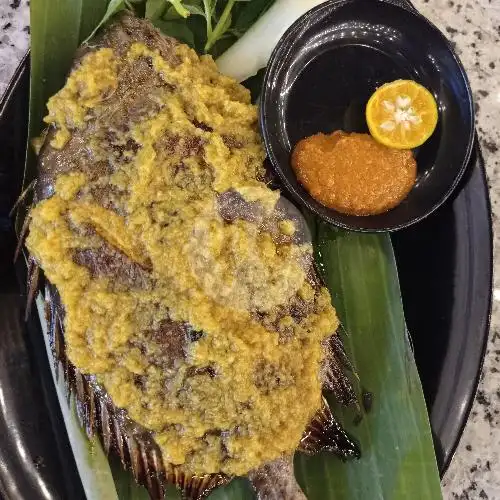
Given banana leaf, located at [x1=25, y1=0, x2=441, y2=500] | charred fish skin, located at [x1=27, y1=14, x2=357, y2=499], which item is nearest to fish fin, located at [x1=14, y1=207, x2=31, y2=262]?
charred fish skin, located at [x1=27, y1=14, x2=357, y2=499]

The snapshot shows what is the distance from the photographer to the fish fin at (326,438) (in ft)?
6.06

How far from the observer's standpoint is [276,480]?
5.81 feet

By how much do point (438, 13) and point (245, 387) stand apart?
5.52ft

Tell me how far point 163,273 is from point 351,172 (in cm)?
65

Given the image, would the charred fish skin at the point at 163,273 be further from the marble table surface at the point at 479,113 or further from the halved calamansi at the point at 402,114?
the marble table surface at the point at 479,113

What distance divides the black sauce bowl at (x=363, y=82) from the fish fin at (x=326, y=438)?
0.59 meters

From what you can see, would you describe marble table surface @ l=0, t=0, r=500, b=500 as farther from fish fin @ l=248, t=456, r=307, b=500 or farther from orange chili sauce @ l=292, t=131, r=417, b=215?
fish fin @ l=248, t=456, r=307, b=500

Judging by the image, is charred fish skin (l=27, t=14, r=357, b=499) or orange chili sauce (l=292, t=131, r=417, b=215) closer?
charred fish skin (l=27, t=14, r=357, b=499)

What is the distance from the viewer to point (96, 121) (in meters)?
1.69

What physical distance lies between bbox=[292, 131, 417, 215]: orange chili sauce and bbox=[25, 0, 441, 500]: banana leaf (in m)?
0.17

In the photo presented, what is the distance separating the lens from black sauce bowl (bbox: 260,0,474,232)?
191 cm

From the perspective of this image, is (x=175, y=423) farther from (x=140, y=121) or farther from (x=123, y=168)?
(x=140, y=121)

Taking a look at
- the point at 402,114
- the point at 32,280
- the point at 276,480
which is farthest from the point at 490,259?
the point at 32,280

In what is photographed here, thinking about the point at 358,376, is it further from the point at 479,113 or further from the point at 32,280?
the point at 479,113
